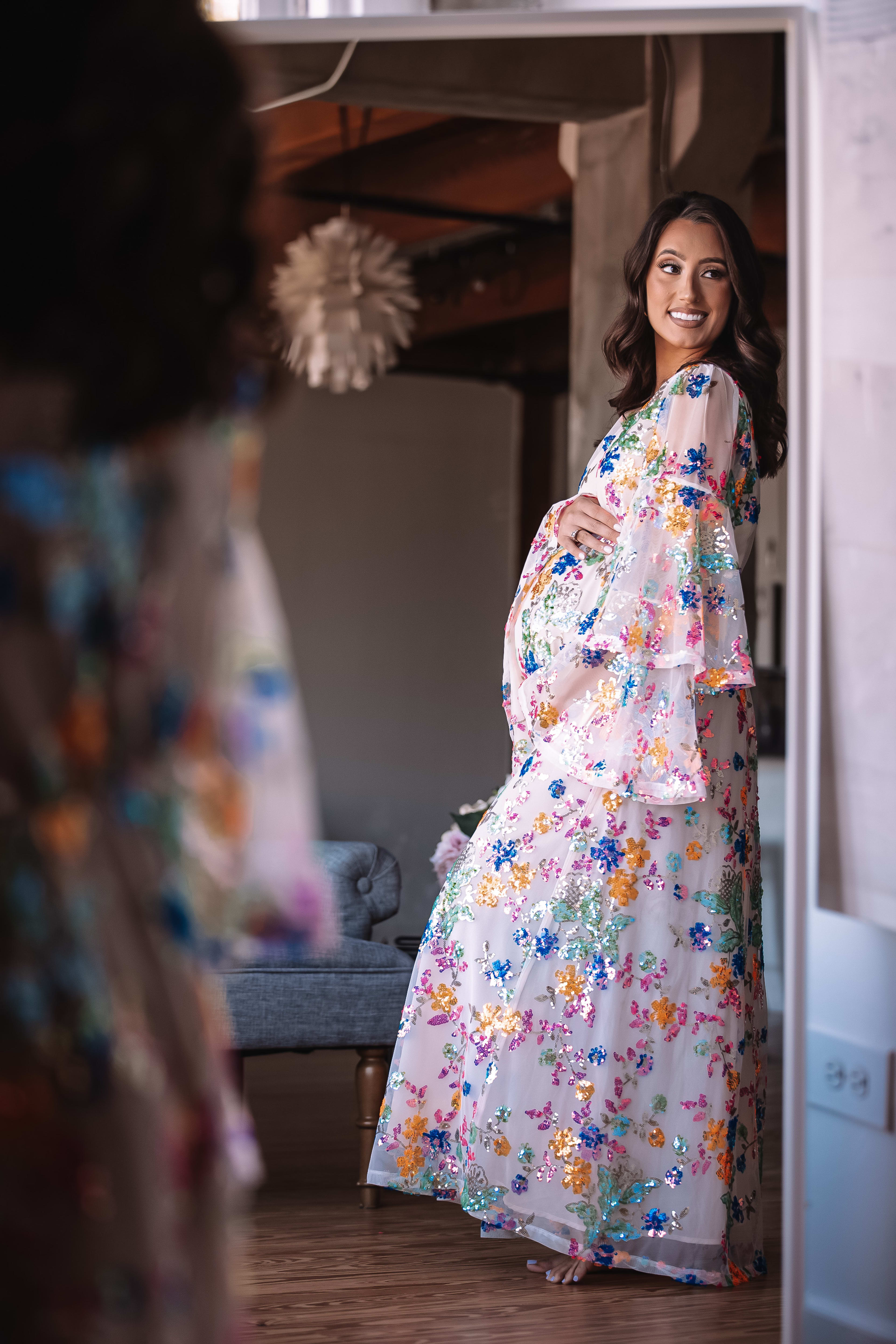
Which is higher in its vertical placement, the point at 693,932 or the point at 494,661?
the point at 494,661

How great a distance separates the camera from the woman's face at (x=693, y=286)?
220cm

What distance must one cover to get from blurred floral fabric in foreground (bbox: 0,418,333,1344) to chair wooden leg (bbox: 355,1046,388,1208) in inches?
73.1

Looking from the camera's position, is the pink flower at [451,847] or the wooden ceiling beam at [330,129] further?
the wooden ceiling beam at [330,129]

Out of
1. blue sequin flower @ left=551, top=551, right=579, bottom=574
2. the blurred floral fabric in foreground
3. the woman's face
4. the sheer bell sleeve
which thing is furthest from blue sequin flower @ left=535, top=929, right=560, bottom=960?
the blurred floral fabric in foreground

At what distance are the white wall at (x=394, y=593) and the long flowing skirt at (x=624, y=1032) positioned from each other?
3.34 m

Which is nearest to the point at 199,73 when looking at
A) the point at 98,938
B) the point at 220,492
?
the point at 220,492

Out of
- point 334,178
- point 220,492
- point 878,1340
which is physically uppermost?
point 334,178

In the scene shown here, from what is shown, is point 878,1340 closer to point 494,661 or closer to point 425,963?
point 425,963

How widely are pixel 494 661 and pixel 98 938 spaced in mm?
4918

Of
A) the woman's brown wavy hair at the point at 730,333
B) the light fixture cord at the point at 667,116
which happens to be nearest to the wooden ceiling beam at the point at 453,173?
the light fixture cord at the point at 667,116

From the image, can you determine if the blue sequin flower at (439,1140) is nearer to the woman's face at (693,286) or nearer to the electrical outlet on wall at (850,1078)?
the electrical outlet on wall at (850,1078)

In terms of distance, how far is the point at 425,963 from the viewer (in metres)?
2.23

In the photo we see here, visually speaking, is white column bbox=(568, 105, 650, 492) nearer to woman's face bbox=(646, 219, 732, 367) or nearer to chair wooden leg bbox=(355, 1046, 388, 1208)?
woman's face bbox=(646, 219, 732, 367)

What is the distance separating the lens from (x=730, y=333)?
2.25m
